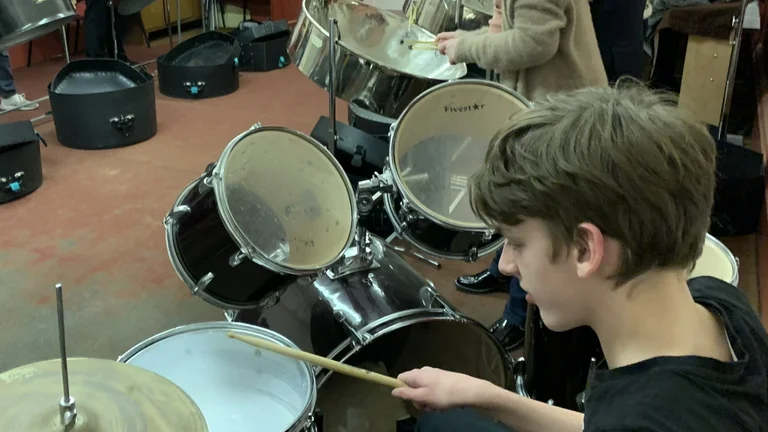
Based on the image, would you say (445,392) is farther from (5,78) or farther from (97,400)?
(5,78)

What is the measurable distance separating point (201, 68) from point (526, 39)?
271 cm

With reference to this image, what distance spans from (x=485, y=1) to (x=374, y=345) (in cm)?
154

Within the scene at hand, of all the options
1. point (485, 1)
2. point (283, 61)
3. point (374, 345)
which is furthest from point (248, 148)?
point (283, 61)

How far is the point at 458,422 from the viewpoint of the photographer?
118 centimetres

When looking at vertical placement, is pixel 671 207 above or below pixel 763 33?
above

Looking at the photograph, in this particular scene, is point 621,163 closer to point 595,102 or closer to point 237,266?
point 595,102

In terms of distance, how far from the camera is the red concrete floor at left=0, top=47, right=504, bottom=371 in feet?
6.76

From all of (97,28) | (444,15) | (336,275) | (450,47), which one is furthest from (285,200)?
(97,28)

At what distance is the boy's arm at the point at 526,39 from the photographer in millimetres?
1732

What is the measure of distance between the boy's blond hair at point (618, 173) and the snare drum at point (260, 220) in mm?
727

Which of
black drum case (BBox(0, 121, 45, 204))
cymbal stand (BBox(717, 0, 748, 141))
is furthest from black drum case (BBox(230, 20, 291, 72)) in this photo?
cymbal stand (BBox(717, 0, 748, 141))

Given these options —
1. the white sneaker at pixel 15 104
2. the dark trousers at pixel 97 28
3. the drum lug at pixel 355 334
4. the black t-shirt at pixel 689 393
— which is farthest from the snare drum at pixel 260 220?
the dark trousers at pixel 97 28

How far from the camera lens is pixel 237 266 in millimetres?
1445

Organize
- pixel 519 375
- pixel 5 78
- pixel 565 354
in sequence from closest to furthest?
pixel 565 354
pixel 519 375
pixel 5 78
